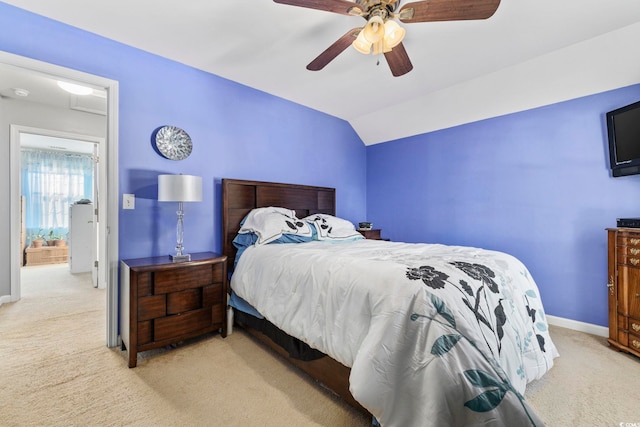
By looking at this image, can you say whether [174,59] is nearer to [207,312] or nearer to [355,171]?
[207,312]

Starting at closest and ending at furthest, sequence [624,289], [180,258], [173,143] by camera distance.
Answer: [624,289] → [180,258] → [173,143]

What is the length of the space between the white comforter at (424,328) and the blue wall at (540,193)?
126 centimetres

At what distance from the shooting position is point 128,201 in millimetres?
2383

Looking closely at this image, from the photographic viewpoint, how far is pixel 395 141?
4.20m

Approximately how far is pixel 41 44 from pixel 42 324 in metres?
2.46

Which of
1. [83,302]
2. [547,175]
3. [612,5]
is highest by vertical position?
[612,5]

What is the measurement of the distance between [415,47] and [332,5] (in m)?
1.13

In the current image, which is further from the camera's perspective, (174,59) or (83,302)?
(83,302)

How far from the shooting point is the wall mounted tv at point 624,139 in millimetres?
2262

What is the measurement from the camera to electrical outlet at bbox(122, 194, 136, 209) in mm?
2363

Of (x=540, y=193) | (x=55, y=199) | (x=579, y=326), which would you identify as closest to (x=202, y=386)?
(x=579, y=326)

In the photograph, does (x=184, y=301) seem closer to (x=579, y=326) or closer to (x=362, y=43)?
(x=362, y=43)

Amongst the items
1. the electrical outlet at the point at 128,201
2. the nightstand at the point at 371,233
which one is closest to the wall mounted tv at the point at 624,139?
the nightstand at the point at 371,233

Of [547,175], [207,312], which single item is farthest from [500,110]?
[207,312]
